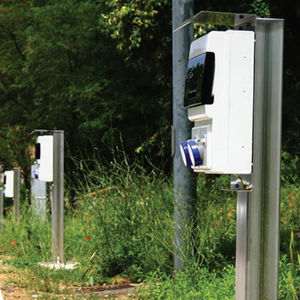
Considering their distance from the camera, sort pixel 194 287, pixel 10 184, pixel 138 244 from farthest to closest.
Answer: pixel 10 184 < pixel 138 244 < pixel 194 287

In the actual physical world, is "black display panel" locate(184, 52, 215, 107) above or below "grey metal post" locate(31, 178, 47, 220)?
above

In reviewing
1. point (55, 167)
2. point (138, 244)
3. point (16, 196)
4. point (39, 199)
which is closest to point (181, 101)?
point (138, 244)

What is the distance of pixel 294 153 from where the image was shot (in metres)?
15.8

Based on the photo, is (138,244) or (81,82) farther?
(81,82)

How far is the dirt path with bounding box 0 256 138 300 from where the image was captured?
7.02 m

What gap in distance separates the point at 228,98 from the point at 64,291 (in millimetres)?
3834

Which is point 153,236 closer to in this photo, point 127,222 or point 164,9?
point 127,222

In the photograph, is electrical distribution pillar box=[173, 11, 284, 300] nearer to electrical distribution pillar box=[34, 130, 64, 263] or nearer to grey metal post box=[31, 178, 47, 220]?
electrical distribution pillar box=[34, 130, 64, 263]

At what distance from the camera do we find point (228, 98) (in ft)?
14.0

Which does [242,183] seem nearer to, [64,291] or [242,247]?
[242,247]

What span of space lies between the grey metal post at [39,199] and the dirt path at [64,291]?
117 inches

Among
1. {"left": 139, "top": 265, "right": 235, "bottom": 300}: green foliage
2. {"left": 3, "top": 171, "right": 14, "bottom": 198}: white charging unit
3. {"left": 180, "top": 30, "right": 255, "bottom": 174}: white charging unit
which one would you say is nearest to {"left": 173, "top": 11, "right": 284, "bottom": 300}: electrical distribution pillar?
{"left": 180, "top": 30, "right": 255, "bottom": 174}: white charging unit

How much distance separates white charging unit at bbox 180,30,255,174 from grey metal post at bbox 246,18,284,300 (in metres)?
0.08

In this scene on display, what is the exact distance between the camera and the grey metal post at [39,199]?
37.2 feet
